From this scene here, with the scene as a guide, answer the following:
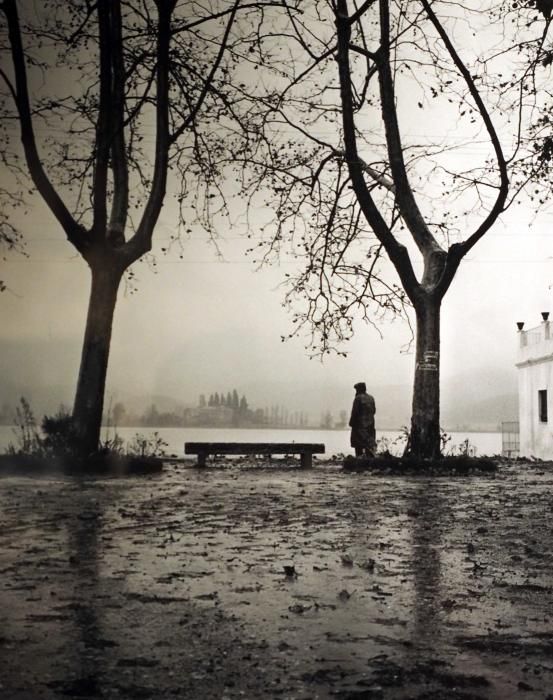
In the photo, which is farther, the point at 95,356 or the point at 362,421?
the point at 362,421

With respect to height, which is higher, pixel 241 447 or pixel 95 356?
pixel 95 356

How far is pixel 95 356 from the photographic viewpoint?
44.8 feet

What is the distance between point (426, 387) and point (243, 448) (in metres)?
3.70

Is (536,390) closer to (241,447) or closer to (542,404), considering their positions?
(542,404)

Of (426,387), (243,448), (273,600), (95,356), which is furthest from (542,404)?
(273,600)

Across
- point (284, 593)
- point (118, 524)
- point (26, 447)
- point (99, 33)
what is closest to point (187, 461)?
point (26, 447)

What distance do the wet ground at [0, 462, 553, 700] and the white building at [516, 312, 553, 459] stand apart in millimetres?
28439

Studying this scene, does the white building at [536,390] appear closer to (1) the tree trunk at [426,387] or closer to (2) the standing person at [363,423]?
(2) the standing person at [363,423]

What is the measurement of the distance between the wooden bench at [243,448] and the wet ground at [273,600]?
5.65 meters

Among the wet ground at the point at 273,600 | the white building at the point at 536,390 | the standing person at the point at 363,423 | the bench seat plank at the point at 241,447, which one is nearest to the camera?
the wet ground at the point at 273,600

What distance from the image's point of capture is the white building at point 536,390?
3600 cm

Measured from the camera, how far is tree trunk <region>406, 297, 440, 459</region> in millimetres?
15438

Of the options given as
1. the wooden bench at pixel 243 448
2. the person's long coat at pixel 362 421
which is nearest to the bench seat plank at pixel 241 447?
the wooden bench at pixel 243 448

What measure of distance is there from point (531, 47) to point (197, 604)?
1240 cm
